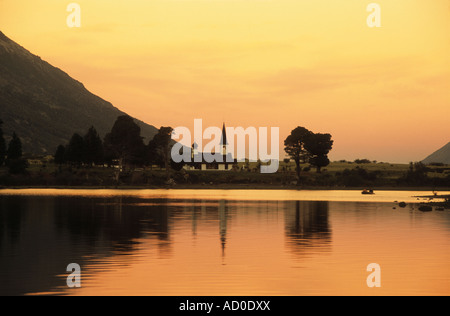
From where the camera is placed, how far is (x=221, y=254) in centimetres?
3441

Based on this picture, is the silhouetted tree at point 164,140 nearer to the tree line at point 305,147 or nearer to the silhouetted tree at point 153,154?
the silhouetted tree at point 153,154

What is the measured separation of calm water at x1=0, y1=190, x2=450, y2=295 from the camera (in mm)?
24984

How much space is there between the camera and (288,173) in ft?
646

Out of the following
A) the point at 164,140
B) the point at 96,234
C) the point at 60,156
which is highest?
the point at 164,140

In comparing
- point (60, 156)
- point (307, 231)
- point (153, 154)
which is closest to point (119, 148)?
point (153, 154)

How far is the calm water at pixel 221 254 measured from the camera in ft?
82.0

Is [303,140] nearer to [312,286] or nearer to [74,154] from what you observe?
[74,154]

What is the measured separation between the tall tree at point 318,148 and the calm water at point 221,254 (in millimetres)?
132958

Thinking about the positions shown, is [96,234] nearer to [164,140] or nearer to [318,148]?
[164,140]

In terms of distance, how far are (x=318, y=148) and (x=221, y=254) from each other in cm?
16293

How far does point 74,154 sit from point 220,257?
153 metres

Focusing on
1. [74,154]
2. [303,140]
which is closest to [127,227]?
[74,154]

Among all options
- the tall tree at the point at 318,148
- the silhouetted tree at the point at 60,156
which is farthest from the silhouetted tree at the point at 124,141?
the tall tree at the point at 318,148

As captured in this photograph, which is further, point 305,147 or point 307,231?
point 305,147
